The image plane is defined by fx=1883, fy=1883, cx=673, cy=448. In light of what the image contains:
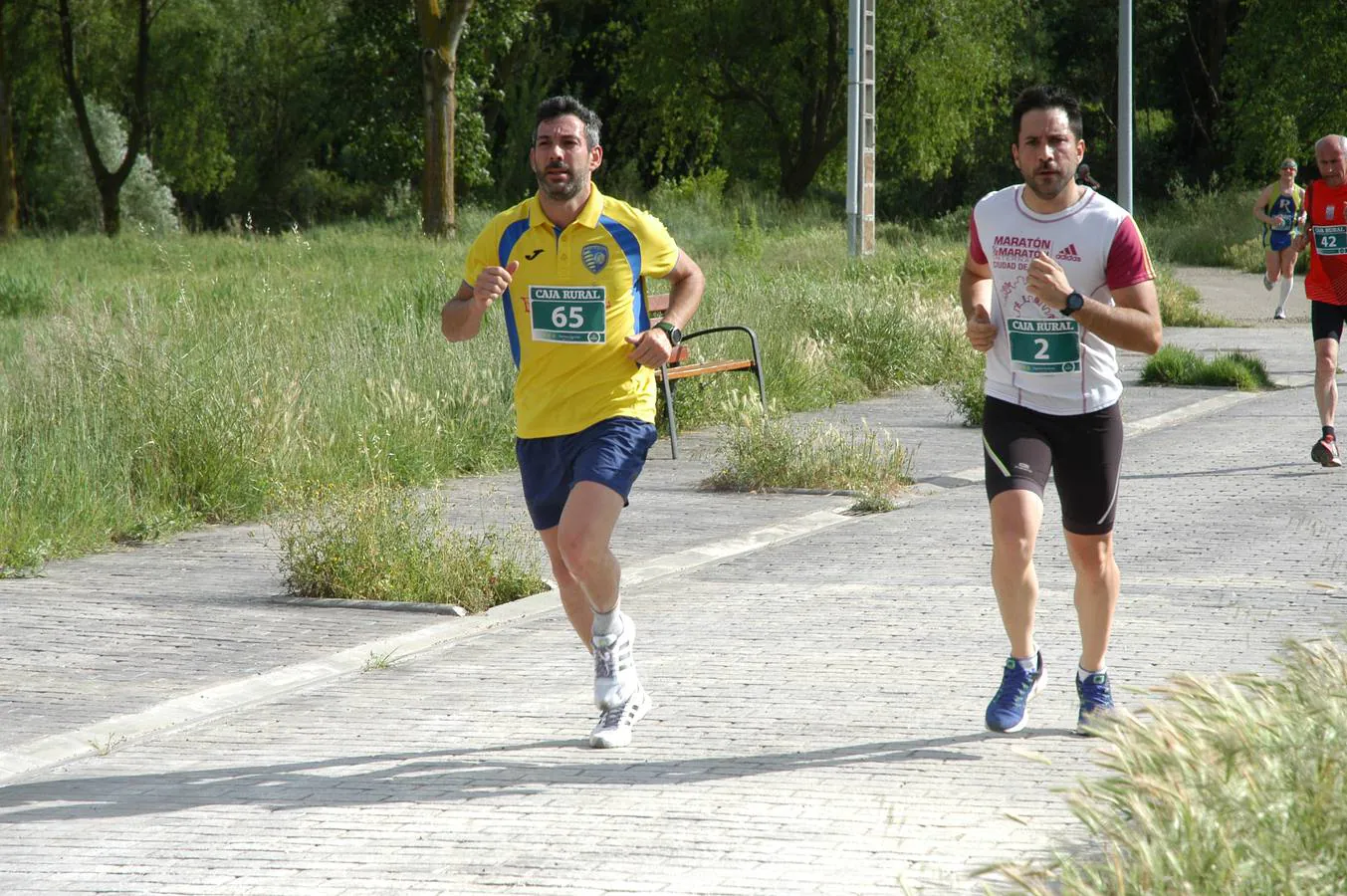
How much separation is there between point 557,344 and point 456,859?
1.84 m

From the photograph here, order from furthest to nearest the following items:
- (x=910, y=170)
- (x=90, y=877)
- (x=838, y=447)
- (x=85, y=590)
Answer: (x=910, y=170) → (x=838, y=447) → (x=85, y=590) → (x=90, y=877)

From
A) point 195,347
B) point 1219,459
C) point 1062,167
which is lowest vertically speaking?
point 1219,459

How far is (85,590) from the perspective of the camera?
8.63 m

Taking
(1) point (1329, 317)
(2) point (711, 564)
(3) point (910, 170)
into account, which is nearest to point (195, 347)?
(2) point (711, 564)

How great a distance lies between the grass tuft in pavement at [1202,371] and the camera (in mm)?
18016

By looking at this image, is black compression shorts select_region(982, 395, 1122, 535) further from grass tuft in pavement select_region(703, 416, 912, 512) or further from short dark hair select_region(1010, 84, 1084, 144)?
grass tuft in pavement select_region(703, 416, 912, 512)

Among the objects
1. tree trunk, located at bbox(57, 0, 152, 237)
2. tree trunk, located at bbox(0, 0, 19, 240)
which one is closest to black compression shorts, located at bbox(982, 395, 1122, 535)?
tree trunk, located at bbox(0, 0, 19, 240)

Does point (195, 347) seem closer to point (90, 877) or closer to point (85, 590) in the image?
point (85, 590)

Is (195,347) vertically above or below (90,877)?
above

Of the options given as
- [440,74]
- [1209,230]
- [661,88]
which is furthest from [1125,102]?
[661,88]

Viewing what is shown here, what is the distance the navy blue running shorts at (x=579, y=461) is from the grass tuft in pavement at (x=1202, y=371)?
13.1m

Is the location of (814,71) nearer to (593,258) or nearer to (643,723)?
(593,258)

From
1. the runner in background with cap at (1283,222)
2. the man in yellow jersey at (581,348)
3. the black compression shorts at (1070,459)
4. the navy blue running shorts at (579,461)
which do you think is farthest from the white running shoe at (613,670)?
the runner in background with cap at (1283,222)

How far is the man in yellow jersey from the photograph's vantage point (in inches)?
227
